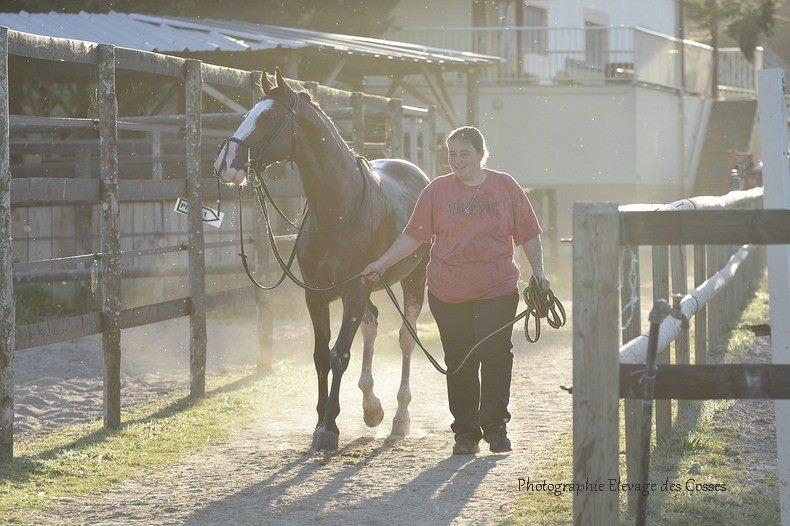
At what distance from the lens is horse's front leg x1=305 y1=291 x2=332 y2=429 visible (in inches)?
315

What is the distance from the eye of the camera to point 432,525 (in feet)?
19.1

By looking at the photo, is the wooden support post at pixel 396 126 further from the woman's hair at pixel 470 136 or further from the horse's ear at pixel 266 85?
the woman's hair at pixel 470 136

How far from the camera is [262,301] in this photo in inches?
436

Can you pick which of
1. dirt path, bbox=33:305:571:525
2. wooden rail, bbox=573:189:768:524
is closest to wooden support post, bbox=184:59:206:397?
dirt path, bbox=33:305:571:525

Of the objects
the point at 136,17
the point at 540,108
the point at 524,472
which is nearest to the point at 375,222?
the point at 524,472

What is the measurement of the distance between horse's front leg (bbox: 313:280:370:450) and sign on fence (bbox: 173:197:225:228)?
167cm

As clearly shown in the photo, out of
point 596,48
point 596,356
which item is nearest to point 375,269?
point 596,356

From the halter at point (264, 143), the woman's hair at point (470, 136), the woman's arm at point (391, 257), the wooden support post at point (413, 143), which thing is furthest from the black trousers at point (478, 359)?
the wooden support post at point (413, 143)

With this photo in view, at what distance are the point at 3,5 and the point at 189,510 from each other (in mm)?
16635

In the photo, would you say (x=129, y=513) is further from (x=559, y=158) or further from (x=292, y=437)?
(x=559, y=158)

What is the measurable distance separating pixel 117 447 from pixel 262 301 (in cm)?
349

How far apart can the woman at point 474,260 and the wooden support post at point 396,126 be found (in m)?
7.22

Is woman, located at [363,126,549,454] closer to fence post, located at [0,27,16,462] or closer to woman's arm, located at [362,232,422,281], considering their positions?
woman's arm, located at [362,232,422,281]

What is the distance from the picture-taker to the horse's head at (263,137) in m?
7.33
